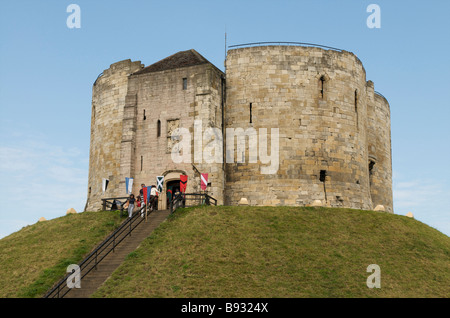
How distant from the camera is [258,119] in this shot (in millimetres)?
35969

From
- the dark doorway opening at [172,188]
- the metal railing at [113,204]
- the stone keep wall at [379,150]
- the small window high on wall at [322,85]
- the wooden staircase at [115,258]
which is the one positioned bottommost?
the wooden staircase at [115,258]

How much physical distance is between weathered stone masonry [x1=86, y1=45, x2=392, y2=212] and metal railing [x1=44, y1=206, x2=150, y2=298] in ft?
17.9

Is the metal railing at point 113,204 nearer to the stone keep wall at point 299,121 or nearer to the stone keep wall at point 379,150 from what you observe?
the stone keep wall at point 299,121

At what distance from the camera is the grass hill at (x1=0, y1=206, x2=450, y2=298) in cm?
2242

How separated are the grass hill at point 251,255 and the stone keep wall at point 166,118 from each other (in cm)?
468

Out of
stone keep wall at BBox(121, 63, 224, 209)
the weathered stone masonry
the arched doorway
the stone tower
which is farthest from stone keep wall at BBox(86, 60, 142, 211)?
the stone tower

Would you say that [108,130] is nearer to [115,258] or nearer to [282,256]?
[115,258]

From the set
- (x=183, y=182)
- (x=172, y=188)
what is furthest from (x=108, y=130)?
(x=183, y=182)

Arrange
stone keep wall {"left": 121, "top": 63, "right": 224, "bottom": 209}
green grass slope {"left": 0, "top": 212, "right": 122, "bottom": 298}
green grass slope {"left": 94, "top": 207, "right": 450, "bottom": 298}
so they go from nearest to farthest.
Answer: green grass slope {"left": 94, "top": 207, "right": 450, "bottom": 298} < green grass slope {"left": 0, "top": 212, "right": 122, "bottom": 298} < stone keep wall {"left": 121, "top": 63, "right": 224, "bottom": 209}

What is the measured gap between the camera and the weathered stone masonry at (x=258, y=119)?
35250mm

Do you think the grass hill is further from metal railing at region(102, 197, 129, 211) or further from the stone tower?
the stone tower

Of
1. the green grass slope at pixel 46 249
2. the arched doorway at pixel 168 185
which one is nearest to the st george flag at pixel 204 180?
the arched doorway at pixel 168 185
